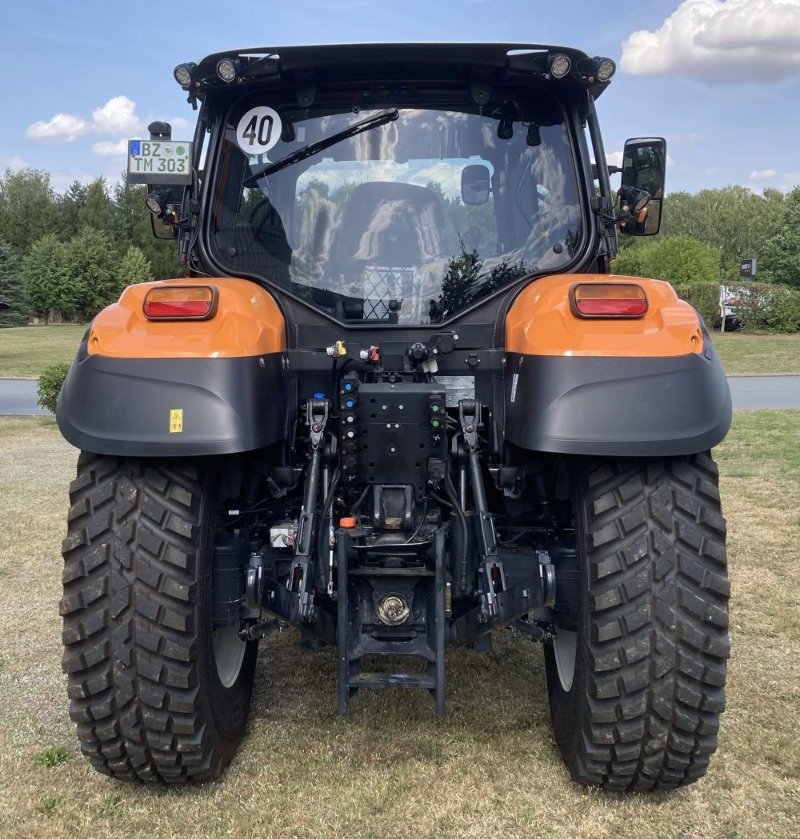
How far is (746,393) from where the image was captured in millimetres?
16125

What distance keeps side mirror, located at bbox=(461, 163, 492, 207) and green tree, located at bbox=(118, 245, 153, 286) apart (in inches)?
2087

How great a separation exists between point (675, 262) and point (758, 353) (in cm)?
2546

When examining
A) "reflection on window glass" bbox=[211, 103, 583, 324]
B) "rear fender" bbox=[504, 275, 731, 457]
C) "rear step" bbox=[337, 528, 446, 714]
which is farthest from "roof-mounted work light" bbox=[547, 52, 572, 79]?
"rear step" bbox=[337, 528, 446, 714]

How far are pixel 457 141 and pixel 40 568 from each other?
3966 mm

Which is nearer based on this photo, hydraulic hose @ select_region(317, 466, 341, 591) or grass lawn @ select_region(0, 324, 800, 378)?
hydraulic hose @ select_region(317, 466, 341, 591)

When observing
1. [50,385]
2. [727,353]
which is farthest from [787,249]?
[50,385]

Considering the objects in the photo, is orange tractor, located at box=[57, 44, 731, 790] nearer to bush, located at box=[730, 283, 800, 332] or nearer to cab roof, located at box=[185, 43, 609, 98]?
cab roof, located at box=[185, 43, 609, 98]

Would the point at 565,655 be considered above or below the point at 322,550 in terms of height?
below

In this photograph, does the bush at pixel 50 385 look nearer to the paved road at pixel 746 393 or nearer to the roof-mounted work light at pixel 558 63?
the paved road at pixel 746 393

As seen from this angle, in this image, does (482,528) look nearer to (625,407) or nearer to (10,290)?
(625,407)

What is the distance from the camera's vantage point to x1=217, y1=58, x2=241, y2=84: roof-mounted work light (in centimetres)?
312

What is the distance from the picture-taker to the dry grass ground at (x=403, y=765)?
269cm

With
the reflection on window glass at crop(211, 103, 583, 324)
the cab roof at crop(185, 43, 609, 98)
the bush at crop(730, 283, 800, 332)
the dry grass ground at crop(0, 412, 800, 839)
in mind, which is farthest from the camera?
the bush at crop(730, 283, 800, 332)

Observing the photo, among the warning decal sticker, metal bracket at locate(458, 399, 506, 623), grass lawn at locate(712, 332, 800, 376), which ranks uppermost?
the warning decal sticker
